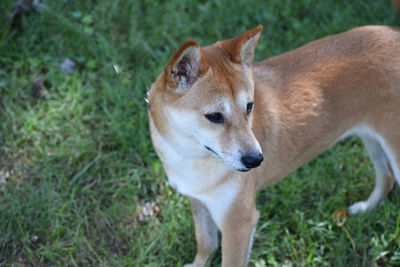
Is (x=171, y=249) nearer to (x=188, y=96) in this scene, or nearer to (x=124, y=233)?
(x=124, y=233)

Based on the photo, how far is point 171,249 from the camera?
10.2 ft

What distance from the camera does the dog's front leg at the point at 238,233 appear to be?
249 centimetres

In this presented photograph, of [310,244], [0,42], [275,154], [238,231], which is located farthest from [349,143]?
[0,42]

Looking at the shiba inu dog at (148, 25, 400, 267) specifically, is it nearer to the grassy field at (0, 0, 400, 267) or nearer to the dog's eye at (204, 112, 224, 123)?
the dog's eye at (204, 112, 224, 123)

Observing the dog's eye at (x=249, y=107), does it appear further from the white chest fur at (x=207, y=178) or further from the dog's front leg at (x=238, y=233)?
the dog's front leg at (x=238, y=233)

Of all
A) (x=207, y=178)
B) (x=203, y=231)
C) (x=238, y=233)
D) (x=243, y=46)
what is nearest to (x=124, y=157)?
(x=203, y=231)

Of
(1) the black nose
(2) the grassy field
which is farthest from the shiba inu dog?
(2) the grassy field

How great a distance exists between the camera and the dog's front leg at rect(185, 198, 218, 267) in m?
2.89

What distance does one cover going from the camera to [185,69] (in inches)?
88.7

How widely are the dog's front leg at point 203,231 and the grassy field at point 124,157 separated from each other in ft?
0.60

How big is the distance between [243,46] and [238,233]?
3.53ft

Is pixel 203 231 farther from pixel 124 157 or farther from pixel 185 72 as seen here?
pixel 185 72

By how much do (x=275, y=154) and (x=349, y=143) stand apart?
1.30 metres

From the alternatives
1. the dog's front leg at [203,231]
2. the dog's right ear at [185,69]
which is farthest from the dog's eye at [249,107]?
the dog's front leg at [203,231]
